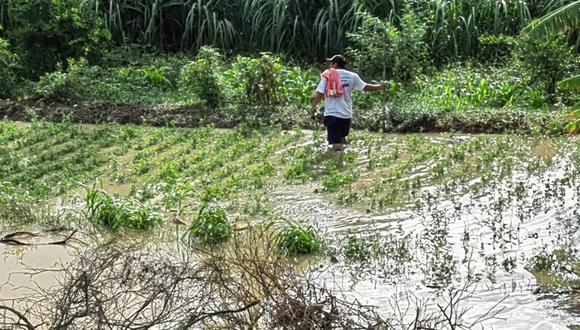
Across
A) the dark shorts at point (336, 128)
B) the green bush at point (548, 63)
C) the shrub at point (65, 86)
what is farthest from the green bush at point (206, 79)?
the green bush at point (548, 63)

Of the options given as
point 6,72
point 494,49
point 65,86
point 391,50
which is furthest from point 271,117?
point 6,72

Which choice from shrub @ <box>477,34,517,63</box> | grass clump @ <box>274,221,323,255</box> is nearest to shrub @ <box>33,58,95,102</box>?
shrub @ <box>477,34,517,63</box>

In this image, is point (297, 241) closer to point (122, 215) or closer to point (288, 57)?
point (122, 215)

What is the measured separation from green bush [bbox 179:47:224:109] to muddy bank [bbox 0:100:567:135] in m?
0.20

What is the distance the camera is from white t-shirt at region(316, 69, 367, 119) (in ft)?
41.2

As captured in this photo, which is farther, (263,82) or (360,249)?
(263,82)

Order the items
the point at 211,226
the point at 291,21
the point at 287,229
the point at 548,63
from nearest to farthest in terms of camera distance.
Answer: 1. the point at 287,229
2. the point at 211,226
3. the point at 548,63
4. the point at 291,21

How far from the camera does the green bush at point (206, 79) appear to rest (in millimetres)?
14984

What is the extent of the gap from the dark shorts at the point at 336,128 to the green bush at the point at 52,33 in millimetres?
6830

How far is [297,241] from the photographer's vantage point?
338 inches

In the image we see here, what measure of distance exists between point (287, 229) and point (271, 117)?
583 cm

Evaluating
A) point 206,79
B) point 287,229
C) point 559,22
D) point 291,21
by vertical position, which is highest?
point 559,22

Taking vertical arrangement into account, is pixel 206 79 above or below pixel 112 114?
above

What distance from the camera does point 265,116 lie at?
47.7 ft
